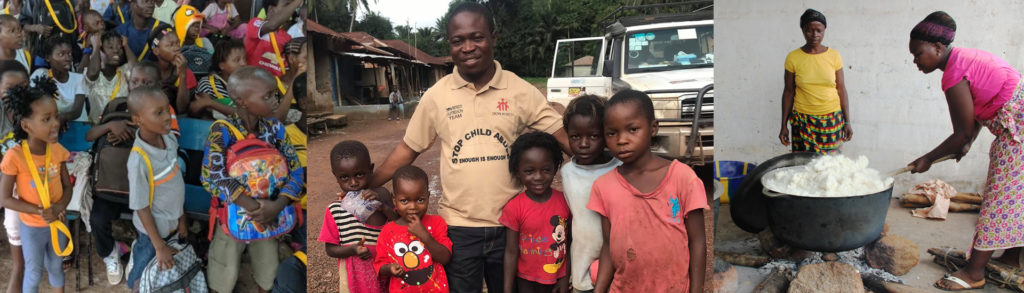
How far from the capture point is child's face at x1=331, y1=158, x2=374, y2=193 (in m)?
1.97

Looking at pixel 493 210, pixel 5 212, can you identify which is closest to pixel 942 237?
pixel 493 210

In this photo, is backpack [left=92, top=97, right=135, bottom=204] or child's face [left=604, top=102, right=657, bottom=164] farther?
backpack [left=92, top=97, right=135, bottom=204]

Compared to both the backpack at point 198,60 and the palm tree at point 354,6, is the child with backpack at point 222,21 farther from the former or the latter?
the palm tree at point 354,6

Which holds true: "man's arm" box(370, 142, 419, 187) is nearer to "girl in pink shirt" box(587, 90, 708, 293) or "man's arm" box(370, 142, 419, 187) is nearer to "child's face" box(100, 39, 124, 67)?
"girl in pink shirt" box(587, 90, 708, 293)

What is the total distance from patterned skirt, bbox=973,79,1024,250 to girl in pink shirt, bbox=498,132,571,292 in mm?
1393

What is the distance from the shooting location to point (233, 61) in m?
2.11

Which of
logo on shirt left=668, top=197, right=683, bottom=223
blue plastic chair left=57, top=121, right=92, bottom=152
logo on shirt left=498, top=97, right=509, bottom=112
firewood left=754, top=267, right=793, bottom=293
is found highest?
logo on shirt left=498, top=97, right=509, bottom=112

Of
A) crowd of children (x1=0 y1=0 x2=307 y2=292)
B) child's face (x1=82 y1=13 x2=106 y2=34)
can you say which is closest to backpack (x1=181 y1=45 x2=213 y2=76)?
crowd of children (x1=0 y1=0 x2=307 y2=292)

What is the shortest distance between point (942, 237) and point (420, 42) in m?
2.03

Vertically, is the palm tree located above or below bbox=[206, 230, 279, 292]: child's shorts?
above

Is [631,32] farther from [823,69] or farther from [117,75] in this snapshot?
[117,75]

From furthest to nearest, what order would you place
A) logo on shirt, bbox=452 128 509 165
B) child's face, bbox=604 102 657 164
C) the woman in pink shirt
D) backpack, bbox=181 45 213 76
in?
backpack, bbox=181 45 213 76, logo on shirt, bbox=452 128 509 165, the woman in pink shirt, child's face, bbox=604 102 657 164

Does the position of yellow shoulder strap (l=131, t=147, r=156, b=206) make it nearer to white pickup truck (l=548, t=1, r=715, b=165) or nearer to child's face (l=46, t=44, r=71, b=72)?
child's face (l=46, t=44, r=71, b=72)

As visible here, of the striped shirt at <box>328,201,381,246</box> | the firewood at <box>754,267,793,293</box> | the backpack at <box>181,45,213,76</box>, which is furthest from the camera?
the firewood at <box>754,267,793,293</box>
